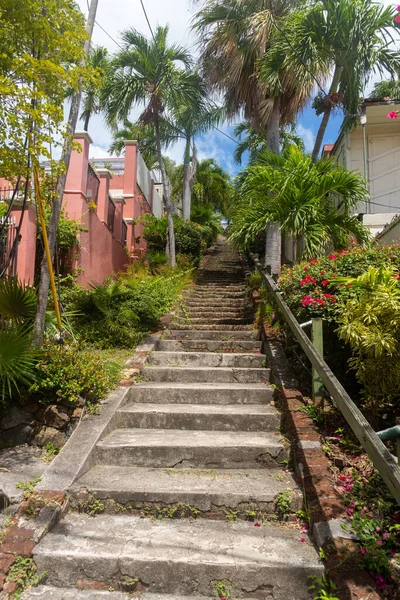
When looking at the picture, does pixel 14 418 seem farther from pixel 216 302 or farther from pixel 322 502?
pixel 216 302

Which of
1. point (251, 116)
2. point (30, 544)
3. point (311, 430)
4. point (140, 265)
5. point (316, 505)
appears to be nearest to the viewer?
point (30, 544)

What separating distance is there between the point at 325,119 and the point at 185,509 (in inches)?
334

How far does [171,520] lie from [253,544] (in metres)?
0.60

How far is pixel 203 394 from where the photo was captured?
183 inches

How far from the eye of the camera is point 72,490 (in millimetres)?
3100

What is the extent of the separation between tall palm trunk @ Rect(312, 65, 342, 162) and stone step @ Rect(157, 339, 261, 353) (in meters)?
4.70

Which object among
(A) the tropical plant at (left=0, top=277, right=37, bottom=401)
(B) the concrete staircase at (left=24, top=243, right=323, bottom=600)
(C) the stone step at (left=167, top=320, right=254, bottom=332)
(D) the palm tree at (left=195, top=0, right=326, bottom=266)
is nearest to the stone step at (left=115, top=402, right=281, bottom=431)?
(B) the concrete staircase at (left=24, top=243, right=323, bottom=600)

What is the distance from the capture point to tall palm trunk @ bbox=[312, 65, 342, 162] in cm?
898

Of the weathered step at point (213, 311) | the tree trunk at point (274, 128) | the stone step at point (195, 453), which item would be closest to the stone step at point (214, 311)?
the weathered step at point (213, 311)

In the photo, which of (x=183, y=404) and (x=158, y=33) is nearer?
(x=183, y=404)

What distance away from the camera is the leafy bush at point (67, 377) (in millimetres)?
4074

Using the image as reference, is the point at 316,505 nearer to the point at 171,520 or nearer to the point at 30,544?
the point at 171,520

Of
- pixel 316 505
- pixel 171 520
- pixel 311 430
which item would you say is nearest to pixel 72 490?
pixel 171 520

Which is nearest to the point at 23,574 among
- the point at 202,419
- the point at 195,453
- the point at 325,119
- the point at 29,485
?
the point at 29,485
